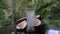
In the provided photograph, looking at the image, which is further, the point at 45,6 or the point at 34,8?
the point at 45,6

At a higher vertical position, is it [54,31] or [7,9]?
[7,9]

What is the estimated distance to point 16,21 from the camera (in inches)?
89.1

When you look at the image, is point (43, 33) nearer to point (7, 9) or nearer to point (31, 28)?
point (31, 28)

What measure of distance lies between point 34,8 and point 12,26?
32cm

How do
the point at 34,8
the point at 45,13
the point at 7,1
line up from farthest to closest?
the point at 7,1, the point at 45,13, the point at 34,8

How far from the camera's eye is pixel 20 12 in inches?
95.1

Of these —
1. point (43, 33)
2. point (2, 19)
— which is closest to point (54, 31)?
point (43, 33)

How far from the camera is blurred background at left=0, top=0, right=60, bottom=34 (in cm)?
216

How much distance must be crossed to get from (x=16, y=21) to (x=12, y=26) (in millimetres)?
117

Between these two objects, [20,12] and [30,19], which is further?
[20,12]

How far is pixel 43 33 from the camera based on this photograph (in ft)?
7.23

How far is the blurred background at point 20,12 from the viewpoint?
7.09 ft

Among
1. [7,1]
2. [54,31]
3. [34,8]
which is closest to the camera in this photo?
[54,31]

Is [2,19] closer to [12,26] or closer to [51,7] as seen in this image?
[12,26]
